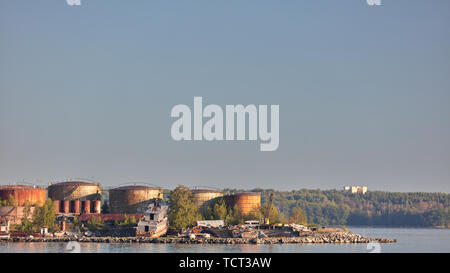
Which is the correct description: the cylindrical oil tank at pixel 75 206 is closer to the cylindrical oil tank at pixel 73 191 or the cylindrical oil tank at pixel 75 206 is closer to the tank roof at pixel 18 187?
the cylindrical oil tank at pixel 73 191

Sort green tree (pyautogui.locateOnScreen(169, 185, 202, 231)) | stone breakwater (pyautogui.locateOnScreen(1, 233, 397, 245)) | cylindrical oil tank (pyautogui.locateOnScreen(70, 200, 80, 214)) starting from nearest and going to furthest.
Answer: stone breakwater (pyautogui.locateOnScreen(1, 233, 397, 245)), green tree (pyautogui.locateOnScreen(169, 185, 202, 231)), cylindrical oil tank (pyautogui.locateOnScreen(70, 200, 80, 214))

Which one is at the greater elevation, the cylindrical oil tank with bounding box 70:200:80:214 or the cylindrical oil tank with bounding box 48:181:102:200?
the cylindrical oil tank with bounding box 48:181:102:200

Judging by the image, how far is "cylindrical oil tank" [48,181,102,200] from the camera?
473 feet

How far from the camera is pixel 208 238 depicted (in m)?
117

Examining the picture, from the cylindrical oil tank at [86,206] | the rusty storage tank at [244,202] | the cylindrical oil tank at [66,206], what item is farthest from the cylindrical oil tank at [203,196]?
the cylindrical oil tank at [66,206]

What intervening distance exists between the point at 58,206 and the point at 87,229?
14.3m

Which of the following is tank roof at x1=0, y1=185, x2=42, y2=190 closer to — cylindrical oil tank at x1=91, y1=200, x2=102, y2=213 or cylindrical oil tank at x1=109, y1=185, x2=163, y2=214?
cylindrical oil tank at x1=91, y1=200, x2=102, y2=213

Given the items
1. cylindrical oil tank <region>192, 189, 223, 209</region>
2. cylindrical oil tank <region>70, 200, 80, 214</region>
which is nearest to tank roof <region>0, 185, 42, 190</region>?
cylindrical oil tank <region>70, 200, 80, 214</region>

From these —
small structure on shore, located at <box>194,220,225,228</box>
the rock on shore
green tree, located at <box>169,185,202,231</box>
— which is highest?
green tree, located at <box>169,185,202,231</box>

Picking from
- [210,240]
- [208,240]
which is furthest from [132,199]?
[210,240]

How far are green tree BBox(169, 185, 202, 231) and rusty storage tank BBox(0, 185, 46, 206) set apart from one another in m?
21.3

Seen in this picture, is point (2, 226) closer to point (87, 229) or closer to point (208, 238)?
point (87, 229)

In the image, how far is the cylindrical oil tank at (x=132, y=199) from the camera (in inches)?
5561
